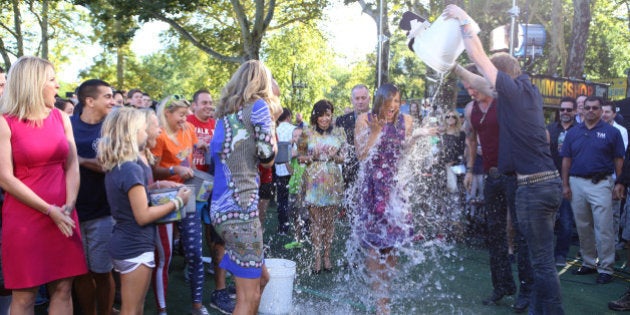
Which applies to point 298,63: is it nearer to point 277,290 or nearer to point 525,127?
point 277,290

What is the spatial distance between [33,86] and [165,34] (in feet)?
83.3

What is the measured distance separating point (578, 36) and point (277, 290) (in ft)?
60.5

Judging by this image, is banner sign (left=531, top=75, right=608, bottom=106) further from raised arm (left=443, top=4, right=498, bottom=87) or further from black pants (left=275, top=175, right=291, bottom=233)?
raised arm (left=443, top=4, right=498, bottom=87)

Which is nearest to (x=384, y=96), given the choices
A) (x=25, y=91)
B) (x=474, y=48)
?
(x=474, y=48)

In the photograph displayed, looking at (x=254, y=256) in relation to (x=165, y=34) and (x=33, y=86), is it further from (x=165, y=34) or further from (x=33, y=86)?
(x=165, y=34)

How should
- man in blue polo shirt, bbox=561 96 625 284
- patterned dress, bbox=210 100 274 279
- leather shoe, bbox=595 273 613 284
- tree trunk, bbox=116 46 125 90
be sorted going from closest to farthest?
patterned dress, bbox=210 100 274 279
leather shoe, bbox=595 273 613 284
man in blue polo shirt, bbox=561 96 625 284
tree trunk, bbox=116 46 125 90

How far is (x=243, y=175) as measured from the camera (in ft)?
11.5

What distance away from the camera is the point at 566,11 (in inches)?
1571

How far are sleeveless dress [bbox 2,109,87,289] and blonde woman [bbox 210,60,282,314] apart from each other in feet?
3.12

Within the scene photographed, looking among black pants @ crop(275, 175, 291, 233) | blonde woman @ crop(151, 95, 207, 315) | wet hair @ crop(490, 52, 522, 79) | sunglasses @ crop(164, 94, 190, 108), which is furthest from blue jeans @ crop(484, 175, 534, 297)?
black pants @ crop(275, 175, 291, 233)

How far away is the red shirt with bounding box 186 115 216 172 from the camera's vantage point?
5.44m

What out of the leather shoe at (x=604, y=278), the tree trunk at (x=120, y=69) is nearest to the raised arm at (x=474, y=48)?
the leather shoe at (x=604, y=278)

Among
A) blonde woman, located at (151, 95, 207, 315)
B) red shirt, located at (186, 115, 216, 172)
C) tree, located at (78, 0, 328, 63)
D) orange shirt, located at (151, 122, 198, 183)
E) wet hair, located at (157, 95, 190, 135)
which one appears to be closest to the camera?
blonde woman, located at (151, 95, 207, 315)

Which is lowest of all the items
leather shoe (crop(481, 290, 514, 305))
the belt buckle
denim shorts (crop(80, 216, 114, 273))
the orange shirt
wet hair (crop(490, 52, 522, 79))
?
leather shoe (crop(481, 290, 514, 305))
